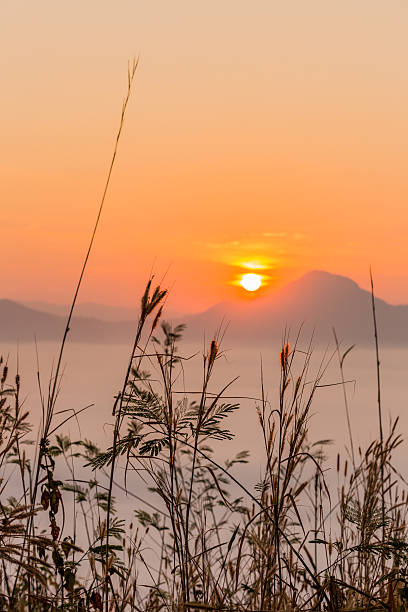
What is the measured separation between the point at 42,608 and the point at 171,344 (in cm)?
92

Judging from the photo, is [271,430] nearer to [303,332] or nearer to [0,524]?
[303,332]

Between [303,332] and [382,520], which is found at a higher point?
[303,332]

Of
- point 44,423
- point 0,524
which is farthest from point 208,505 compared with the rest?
point 0,524

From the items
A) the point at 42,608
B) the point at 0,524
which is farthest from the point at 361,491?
the point at 0,524

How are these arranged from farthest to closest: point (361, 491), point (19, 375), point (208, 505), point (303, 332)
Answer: point (208, 505)
point (361, 491)
point (303, 332)
point (19, 375)

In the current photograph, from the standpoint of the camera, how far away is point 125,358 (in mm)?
2244

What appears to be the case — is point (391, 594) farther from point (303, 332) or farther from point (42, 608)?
point (42, 608)

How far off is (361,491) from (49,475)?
50.5 inches

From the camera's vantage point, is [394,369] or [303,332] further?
[394,369]

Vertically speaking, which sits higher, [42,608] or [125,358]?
[125,358]

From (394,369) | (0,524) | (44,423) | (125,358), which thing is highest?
(394,369)

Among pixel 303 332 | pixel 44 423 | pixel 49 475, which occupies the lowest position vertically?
pixel 49 475

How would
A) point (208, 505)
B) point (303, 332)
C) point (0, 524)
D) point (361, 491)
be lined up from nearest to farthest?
point (0, 524) → point (303, 332) → point (361, 491) → point (208, 505)

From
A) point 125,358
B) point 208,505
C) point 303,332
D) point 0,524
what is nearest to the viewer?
point 0,524
